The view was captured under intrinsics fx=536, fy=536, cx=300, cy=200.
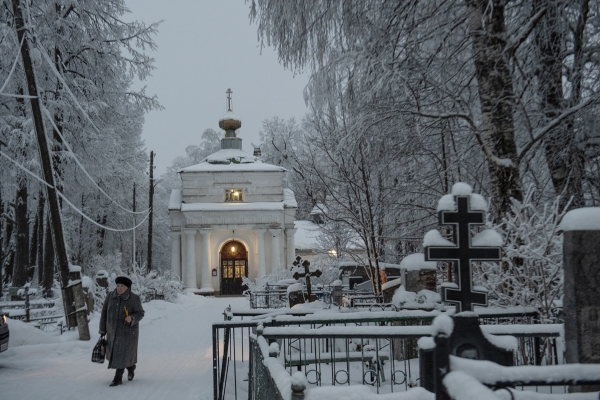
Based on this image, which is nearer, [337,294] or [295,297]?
[295,297]

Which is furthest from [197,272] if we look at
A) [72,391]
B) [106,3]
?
[72,391]

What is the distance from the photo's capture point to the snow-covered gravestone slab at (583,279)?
424 centimetres

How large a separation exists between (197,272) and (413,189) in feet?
83.0

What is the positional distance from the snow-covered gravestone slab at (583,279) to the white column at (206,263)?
3075 centimetres

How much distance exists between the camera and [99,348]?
8.48 metres

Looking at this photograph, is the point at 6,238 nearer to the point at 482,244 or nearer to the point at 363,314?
the point at 363,314

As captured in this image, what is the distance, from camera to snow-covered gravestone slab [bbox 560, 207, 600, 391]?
4238 millimetres

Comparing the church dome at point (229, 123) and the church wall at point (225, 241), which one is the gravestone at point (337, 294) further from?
the church dome at point (229, 123)

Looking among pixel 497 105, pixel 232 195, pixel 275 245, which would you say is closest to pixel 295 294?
pixel 497 105

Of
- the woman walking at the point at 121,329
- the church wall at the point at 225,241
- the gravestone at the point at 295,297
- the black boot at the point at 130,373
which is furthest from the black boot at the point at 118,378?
the church wall at the point at 225,241

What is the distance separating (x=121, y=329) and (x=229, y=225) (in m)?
25.9

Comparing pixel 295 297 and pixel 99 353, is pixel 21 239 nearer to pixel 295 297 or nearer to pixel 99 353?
pixel 295 297

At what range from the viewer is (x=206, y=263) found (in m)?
33.8

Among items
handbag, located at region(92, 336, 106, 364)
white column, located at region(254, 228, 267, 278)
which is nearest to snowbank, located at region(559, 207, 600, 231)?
handbag, located at region(92, 336, 106, 364)
